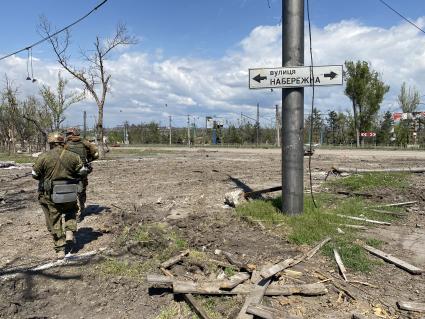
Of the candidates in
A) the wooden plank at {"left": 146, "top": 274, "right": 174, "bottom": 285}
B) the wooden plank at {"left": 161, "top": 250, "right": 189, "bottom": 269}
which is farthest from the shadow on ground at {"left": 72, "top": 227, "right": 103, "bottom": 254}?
the wooden plank at {"left": 146, "top": 274, "right": 174, "bottom": 285}

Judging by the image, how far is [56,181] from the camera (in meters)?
6.40

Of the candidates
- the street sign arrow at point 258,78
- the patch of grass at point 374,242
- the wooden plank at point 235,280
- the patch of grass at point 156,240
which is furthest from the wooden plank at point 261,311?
the street sign arrow at point 258,78

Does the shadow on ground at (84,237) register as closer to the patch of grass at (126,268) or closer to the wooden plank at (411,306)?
the patch of grass at (126,268)

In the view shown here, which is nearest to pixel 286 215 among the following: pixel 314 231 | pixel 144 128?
pixel 314 231

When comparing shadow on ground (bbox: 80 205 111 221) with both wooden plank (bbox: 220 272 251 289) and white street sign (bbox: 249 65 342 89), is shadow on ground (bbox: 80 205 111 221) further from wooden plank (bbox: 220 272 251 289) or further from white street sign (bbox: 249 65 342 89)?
wooden plank (bbox: 220 272 251 289)

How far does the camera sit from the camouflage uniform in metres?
6.39

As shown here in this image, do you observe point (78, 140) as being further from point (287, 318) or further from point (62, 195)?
point (287, 318)

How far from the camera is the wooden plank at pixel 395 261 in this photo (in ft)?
17.3

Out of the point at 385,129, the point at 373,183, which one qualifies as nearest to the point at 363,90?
the point at 385,129

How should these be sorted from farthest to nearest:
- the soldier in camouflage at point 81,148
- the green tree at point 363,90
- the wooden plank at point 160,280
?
the green tree at point 363,90
the soldier in camouflage at point 81,148
the wooden plank at point 160,280

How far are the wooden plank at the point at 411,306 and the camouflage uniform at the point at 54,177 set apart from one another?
465cm

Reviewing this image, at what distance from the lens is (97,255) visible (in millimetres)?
6273

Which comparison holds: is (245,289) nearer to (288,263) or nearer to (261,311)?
(261,311)

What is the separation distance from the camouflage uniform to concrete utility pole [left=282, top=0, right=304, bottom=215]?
3779mm
